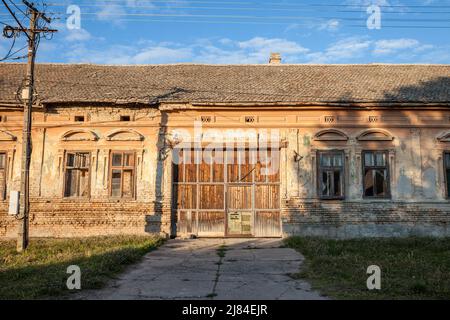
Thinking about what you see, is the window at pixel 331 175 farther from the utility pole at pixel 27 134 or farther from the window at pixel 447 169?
the utility pole at pixel 27 134

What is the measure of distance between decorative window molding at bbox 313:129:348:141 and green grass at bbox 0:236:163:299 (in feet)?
19.4

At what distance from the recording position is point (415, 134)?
1355 cm

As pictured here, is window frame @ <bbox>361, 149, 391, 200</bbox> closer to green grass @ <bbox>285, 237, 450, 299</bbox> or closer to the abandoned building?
the abandoned building

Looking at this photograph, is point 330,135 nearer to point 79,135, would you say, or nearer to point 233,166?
point 233,166

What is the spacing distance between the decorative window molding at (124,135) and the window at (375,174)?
7.26m

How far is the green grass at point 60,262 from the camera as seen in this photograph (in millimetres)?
6378

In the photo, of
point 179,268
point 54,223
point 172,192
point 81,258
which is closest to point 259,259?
point 179,268

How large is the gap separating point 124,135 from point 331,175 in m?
6.77

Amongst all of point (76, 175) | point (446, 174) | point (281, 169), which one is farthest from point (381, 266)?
point (76, 175)

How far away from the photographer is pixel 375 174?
1348 cm

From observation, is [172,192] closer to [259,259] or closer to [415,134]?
[259,259]

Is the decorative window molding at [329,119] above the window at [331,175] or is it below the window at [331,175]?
above

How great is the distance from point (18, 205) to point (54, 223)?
3041 millimetres


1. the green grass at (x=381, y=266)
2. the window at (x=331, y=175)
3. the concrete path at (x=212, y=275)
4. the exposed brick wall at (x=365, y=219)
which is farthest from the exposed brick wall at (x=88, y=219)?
the window at (x=331, y=175)
